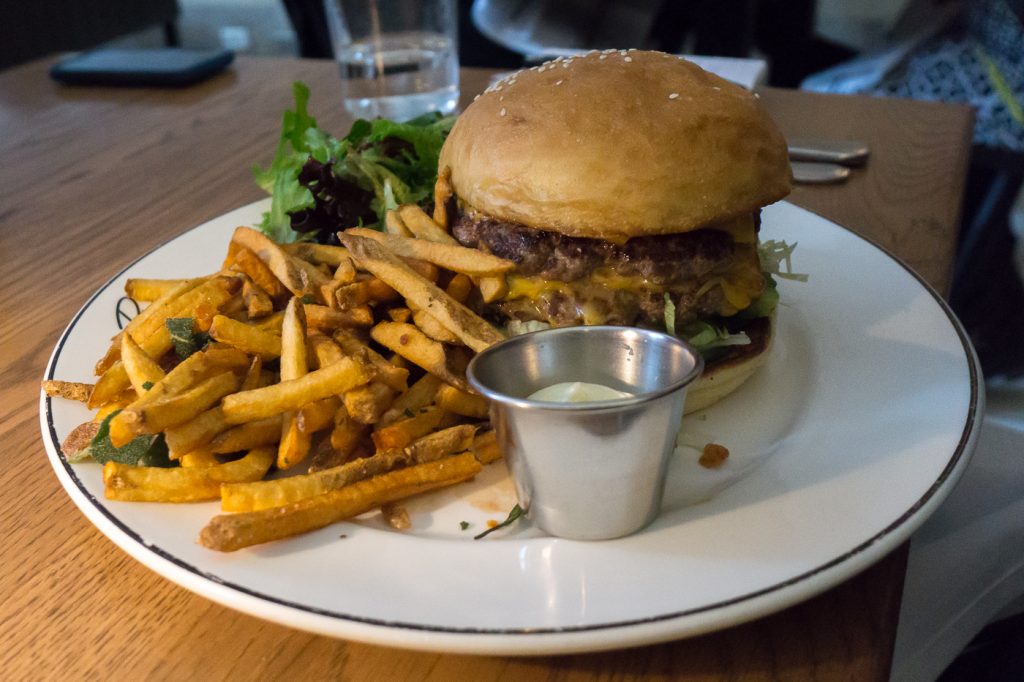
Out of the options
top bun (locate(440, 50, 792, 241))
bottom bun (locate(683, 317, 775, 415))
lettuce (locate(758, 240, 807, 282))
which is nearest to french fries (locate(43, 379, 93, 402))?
top bun (locate(440, 50, 792, 241))

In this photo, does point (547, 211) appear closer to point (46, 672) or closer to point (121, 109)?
point (46, 672)

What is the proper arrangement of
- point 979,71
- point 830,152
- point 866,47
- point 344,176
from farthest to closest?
point 866,47 → point 979,71 → point 830,152 → point 344,176

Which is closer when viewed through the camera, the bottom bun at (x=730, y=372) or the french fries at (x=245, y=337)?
the french fries at (x=245, y=337)

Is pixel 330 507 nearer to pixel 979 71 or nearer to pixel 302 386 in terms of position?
pixel 302 386

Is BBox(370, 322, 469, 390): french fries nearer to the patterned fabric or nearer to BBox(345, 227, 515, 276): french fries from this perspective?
BBox(345, 227, 515, 276): french fries

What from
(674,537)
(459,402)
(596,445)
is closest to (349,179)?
(459,402)

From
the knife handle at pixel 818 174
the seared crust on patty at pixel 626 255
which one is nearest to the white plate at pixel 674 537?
the seared crust on patty at pixel 626 255

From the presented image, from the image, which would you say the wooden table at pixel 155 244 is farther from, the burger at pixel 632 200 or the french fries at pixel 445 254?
the french fries at pixel 445 254
